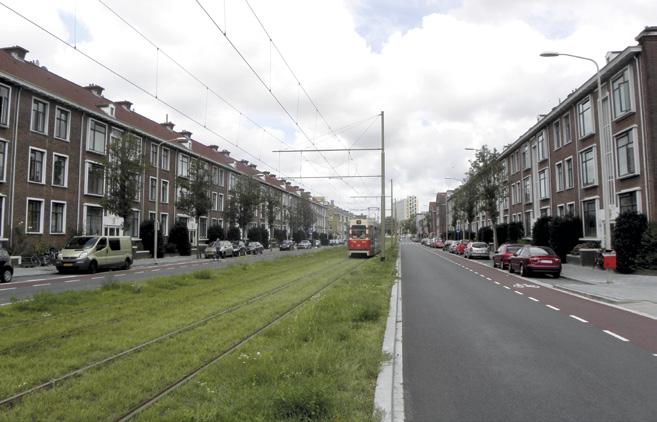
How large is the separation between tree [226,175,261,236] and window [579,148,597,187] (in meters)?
33.9

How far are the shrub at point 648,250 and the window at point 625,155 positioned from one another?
4163 millimetres

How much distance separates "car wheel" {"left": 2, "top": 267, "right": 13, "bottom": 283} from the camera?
1811 cm

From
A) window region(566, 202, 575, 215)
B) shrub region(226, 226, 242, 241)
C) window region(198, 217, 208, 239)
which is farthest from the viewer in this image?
shrub region(226, 226, 242, 241)

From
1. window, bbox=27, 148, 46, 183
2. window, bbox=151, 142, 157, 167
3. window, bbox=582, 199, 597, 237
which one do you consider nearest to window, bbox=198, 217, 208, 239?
window, bbox=151, 142, 157, 167

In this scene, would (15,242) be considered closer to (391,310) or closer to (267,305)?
(267,305)

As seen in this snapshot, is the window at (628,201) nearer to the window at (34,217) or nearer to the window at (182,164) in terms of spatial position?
the window at (34,217)

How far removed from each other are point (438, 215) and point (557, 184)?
253ft

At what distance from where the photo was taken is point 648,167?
74.5ft

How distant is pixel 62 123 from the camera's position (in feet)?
104

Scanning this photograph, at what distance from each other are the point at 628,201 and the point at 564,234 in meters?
4.83

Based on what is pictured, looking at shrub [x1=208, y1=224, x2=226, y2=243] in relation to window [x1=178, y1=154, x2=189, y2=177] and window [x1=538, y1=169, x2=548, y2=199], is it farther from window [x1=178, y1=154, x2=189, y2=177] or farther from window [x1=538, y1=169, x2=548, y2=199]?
window [x1=538, y1=169, x2=548, y2=199]

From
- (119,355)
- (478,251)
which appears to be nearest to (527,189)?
(478,251)

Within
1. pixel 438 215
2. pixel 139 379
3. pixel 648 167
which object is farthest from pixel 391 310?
pixel 438 215

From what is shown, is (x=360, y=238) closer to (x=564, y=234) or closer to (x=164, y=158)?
(x=564, y=234)
